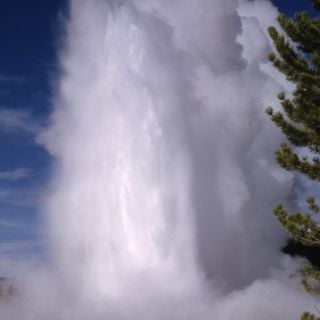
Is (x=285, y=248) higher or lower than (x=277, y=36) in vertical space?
higher

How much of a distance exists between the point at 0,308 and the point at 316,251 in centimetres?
6441

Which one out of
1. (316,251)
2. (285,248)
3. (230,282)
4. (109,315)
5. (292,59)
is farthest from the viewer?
(316,251)

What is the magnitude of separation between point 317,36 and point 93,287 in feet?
92.1

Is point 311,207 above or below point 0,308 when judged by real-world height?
below

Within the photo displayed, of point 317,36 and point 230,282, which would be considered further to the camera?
point 230,282

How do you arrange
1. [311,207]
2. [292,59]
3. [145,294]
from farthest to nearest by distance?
[145,294], [292,59], [311,207]

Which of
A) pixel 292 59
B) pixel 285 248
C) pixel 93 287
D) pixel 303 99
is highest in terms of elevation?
pixel 285 248

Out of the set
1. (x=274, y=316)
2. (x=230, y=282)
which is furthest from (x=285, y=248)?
(x=274, y=316)

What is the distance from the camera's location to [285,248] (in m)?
78.6

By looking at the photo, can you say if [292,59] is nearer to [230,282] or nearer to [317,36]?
[317,36]

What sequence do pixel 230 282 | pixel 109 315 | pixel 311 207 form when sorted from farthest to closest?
pixel 230 282
pixel 109 315
pixel 311 207

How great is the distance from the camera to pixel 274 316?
37375mm

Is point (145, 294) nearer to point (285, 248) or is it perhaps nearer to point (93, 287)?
point (93, 287)

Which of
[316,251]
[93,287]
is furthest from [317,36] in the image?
[316,251]
